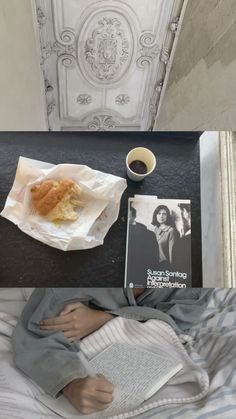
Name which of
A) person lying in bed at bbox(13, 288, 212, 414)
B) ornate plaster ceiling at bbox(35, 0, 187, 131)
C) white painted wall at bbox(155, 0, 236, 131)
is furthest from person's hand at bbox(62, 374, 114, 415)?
ornate plaster ceiling at bbox(35, 0, 187, 131)

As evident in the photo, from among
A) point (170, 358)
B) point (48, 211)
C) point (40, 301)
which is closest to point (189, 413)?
point (170, 358)

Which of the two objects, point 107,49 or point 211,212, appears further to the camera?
point 107,49

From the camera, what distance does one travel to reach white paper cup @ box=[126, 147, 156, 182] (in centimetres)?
85

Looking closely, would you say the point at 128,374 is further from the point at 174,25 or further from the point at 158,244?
the point at 174,25

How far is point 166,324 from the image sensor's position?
32.7 inches

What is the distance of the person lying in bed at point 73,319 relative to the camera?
0.74 m

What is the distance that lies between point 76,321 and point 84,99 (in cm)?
146

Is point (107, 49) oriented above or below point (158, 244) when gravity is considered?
above

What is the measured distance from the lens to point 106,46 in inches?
69.8

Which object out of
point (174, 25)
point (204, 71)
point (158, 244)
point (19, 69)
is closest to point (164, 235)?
point (158, 244)

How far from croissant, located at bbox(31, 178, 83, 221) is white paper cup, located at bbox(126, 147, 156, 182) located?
13 cm

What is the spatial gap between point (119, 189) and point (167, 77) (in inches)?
49.8

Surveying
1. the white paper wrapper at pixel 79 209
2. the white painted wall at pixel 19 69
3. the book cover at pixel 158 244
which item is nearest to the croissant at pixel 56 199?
→ the white paper wrapper at pixel 79 209

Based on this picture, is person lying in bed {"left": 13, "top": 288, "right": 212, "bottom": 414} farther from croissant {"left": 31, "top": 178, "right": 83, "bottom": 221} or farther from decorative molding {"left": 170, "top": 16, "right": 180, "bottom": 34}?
decorative molding {"left": 170, "top": 16, "right": 180, "bottom": 34}
